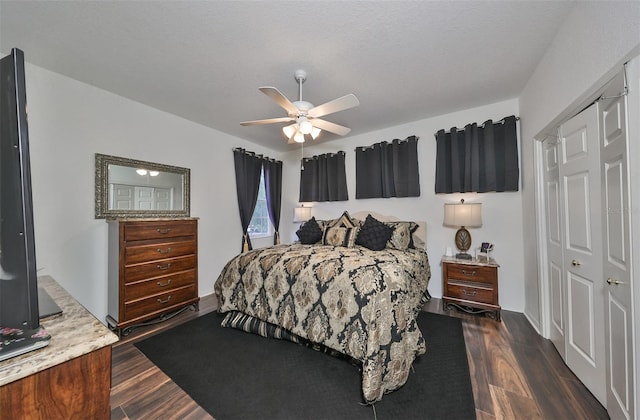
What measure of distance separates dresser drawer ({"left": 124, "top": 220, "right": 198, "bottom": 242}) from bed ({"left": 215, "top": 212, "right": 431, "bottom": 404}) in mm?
772

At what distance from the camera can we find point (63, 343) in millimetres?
684

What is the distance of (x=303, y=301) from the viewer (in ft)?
7.06

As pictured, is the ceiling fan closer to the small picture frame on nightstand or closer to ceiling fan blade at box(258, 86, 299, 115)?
ceiling fan blade at box(258, 86, 299, 115)

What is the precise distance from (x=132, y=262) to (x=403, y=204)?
364 cm

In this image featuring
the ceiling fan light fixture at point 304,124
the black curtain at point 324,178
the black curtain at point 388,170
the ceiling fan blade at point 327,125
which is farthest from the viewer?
the black curtain at point 324,178

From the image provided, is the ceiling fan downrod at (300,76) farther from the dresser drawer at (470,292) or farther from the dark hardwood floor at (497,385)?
the dresser drawer at (470,292)

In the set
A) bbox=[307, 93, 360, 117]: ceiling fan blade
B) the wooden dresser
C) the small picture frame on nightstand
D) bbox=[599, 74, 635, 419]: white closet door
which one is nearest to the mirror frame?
the wooden dresser

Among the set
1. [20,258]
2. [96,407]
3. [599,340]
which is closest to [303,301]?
[96,407]

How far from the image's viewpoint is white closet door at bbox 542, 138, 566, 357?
6.73 feet

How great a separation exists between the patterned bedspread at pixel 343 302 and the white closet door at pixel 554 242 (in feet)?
3.83

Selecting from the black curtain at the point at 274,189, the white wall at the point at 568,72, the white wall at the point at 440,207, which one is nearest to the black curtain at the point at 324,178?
the white wall at the point at 440,207

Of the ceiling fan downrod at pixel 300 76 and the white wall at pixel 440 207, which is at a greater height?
the ceiling fan downrod at pixel 300 76

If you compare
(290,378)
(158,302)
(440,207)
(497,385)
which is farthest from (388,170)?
(158,302)

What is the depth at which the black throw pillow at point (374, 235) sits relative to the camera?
3133 mm
